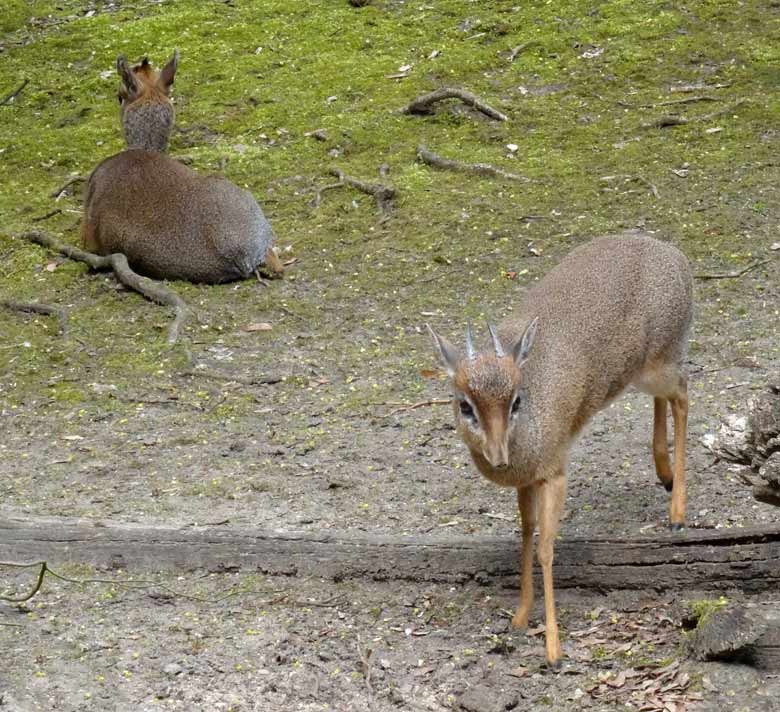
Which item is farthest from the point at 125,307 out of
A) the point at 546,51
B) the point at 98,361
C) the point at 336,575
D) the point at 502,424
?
the point at 546,51

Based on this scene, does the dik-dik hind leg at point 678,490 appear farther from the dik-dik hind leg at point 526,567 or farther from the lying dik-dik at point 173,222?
the lying dik-dik at point 173,222

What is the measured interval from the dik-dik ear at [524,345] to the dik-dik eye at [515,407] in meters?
0.12

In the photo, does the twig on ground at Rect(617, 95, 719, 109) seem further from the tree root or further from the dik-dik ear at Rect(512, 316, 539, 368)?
the dik-dik ear at Rect(512, 316, 539, 368)

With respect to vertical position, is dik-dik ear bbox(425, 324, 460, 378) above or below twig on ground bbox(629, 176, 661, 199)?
above

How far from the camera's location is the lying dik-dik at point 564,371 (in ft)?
14.3

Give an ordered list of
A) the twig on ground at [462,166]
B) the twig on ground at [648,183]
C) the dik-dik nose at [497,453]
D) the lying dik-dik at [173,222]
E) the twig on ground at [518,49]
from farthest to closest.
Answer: the twig on ground at [518,49] < the twig on ground at [462,166] < the twig on ground at [648,183] < the lying dik-dik at [173,222] < the dik-dik nose at [497,453]

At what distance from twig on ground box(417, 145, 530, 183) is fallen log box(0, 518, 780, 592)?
4992 mm

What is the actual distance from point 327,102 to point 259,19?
2409mm

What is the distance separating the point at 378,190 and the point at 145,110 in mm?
1895

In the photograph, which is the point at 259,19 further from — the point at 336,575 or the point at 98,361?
the point at 336,575

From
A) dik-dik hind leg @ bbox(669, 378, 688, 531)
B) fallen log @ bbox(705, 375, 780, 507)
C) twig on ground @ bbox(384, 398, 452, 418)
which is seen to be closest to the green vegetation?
twig on ground @ bbox(384, 398, 452, 418)

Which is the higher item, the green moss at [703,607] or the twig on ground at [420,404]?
the green moss at [703,607]

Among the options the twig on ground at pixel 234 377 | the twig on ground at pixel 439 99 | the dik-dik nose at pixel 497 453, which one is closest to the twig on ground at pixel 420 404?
the twig on ground at pixel 234 377

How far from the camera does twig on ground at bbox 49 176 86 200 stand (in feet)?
32.7
